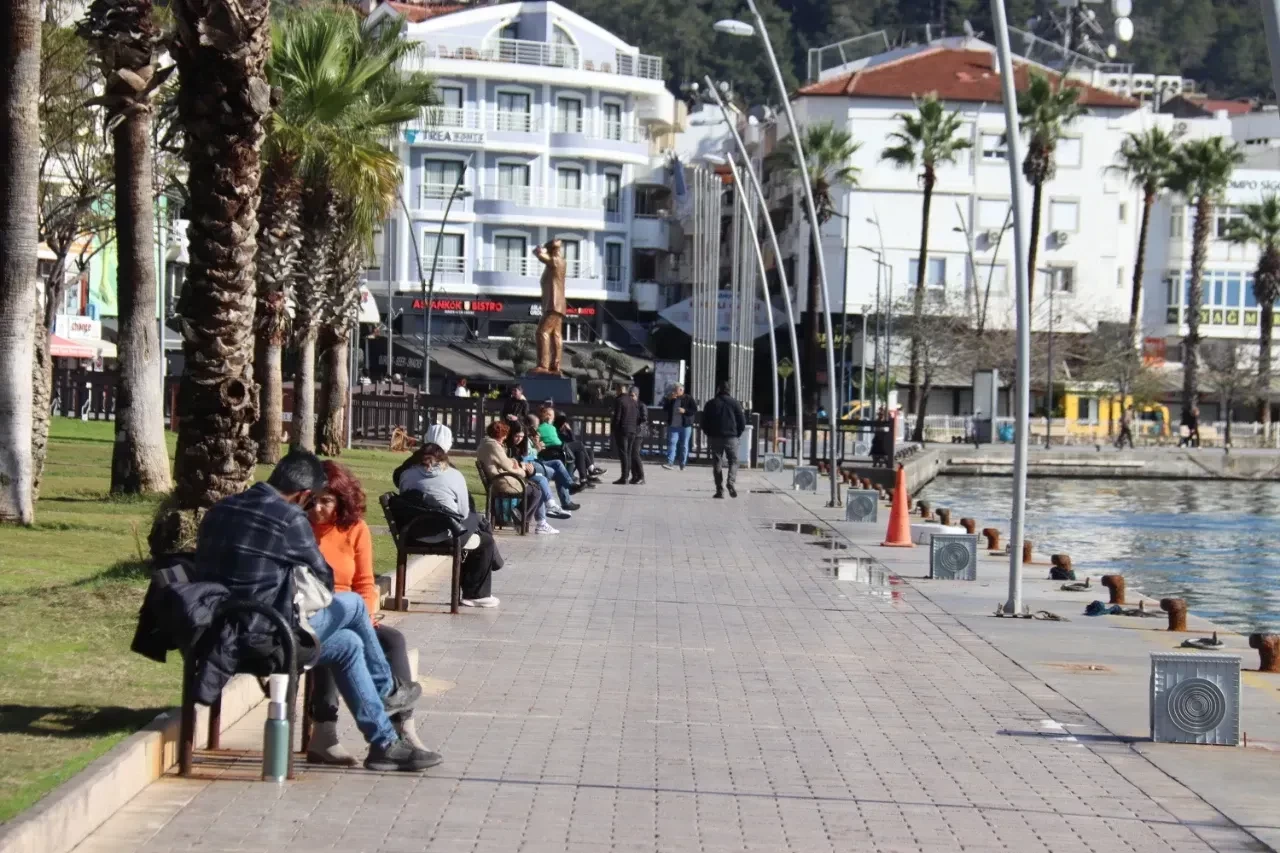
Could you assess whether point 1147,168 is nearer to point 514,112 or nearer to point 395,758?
point 514,112

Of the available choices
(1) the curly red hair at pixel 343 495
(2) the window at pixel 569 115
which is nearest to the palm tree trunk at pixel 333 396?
(1) the curly red hair at pixel 343 495

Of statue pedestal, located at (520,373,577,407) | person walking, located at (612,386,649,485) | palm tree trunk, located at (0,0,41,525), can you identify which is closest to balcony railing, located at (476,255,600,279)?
statue pedestal, located at (520,373,577,407)

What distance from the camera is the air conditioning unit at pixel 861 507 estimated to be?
2708 cm

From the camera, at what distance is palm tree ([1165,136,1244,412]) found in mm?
76688

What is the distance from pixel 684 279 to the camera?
87375 millimetres

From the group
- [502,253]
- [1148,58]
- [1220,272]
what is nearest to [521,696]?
[502,253]

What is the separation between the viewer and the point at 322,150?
96.0ft

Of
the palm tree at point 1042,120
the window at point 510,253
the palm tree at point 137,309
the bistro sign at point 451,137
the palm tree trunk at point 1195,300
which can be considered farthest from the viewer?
the window at point 510,253

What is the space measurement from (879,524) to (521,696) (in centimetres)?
1655

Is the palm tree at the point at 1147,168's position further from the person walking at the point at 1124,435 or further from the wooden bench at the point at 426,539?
the wooden bench at the point at 426,539

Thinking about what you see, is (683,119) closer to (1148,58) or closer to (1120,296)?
(1120,296)

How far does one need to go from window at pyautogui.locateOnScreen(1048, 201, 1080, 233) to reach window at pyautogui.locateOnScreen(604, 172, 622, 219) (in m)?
19.0

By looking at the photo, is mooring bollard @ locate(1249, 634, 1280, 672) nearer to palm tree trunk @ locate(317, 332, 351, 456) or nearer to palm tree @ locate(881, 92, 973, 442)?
palm tree trunk @ locate(317, 332, 351, 456)

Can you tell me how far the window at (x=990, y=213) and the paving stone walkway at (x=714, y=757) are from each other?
226 ft
